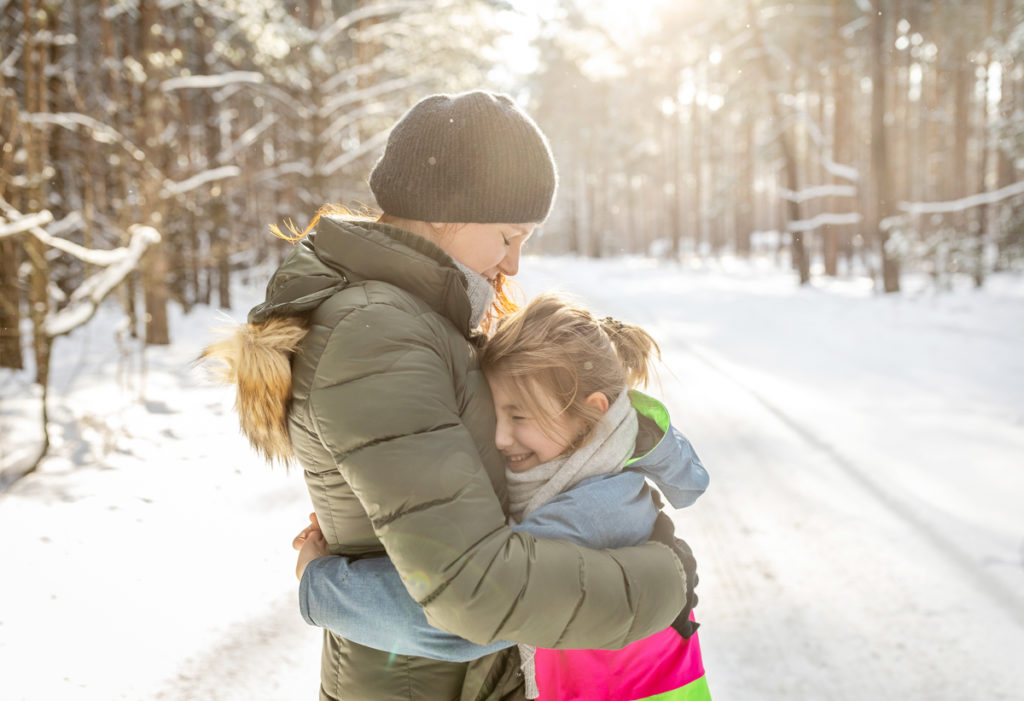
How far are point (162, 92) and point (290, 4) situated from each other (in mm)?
6742

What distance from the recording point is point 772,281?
2659 centimetres

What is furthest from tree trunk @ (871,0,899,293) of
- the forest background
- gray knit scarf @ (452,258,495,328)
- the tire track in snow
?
gray knit scarf @ (452,258,495,328)

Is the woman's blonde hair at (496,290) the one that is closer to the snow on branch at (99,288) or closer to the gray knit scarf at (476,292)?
the gray knit scarf at (476,292)

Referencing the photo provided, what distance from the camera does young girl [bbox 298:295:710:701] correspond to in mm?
1375

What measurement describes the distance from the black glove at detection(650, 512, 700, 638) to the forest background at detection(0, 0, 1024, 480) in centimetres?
105

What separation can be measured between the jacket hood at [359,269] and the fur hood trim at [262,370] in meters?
0.04

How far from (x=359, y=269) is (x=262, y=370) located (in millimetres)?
257

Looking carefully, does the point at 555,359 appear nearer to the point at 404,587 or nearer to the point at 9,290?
the point at 404,587

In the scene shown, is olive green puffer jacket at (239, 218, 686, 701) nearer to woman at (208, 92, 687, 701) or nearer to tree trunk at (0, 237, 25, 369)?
woman at (208, 92, 687, 701)

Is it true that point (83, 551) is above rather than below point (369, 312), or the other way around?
below

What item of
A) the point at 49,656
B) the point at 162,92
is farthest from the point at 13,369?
the point at 49,656

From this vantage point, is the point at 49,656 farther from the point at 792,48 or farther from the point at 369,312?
the point at 792,48

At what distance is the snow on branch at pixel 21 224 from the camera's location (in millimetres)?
5195

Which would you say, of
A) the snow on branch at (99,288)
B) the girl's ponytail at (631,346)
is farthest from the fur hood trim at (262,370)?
the snow on branch at (99,288)
